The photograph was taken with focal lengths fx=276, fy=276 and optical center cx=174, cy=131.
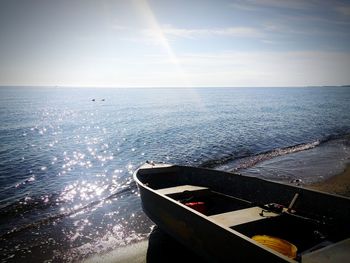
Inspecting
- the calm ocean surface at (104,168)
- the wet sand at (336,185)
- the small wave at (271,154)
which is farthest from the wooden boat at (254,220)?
the small wave at (271,154)

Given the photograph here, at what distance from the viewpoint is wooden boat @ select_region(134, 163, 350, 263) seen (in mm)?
5461

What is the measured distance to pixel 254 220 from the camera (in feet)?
24.5

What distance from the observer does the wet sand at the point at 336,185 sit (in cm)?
1432

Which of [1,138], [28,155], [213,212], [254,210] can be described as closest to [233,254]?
[254,210]

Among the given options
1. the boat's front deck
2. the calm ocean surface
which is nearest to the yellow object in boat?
the boat's front deck

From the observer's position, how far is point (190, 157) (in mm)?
23828

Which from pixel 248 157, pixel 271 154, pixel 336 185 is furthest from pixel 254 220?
pixel 271 154

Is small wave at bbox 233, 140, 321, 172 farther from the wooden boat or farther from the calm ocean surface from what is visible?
the wooden boat

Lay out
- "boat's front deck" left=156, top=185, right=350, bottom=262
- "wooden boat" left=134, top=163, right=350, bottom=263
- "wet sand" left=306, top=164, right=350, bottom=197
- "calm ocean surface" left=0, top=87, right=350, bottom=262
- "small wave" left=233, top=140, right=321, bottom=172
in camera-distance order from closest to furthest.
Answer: "wooden boat" left=134, top=163, right=350, bottom=263
"boat's front deck" left=156, top=185, right=350, bottom=262
"calm ocean surface" left=0, top=87, right=350, bottom=262
"wet sand" left=306, top=164, right=350, bottom=197
"small wave" left=233, top=140, right=321, bottom=172

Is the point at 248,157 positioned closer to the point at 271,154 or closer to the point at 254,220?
the point at 271,154

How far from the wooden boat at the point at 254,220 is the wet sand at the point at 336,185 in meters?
7.13

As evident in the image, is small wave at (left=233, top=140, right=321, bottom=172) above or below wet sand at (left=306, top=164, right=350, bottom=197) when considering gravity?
below

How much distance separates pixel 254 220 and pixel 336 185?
10.5m

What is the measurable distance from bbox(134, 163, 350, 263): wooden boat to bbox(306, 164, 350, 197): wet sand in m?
7.13
